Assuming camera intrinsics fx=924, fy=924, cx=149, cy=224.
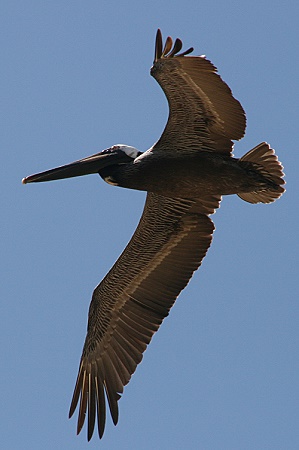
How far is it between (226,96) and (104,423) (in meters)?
4.70

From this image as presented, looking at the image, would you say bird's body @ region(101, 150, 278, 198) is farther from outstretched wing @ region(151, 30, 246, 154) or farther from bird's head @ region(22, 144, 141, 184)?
bird's head @ region(22, 144, 141, 184)

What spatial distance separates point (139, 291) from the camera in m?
13.4

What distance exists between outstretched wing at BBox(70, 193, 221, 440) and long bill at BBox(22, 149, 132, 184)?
895 mm

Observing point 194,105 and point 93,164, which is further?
point 93,164

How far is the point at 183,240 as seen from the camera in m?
13.1

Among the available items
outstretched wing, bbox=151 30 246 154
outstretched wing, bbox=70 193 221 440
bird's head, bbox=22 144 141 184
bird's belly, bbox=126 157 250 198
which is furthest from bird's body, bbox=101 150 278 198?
outstretched wing, bbox=70 193 221 440

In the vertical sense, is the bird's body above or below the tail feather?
below

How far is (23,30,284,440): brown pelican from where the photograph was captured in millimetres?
11469

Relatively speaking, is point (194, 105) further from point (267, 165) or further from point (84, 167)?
point (84, 167)

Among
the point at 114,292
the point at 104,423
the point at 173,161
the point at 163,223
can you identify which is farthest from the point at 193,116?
the point at 104,423

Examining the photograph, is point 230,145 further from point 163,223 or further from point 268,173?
point 163,223

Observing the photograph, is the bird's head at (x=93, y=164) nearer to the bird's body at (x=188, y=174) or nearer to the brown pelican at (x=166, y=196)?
the brown pelican at (x=166, y=196)

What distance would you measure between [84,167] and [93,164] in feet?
0.49

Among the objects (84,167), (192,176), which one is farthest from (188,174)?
(84,167)
